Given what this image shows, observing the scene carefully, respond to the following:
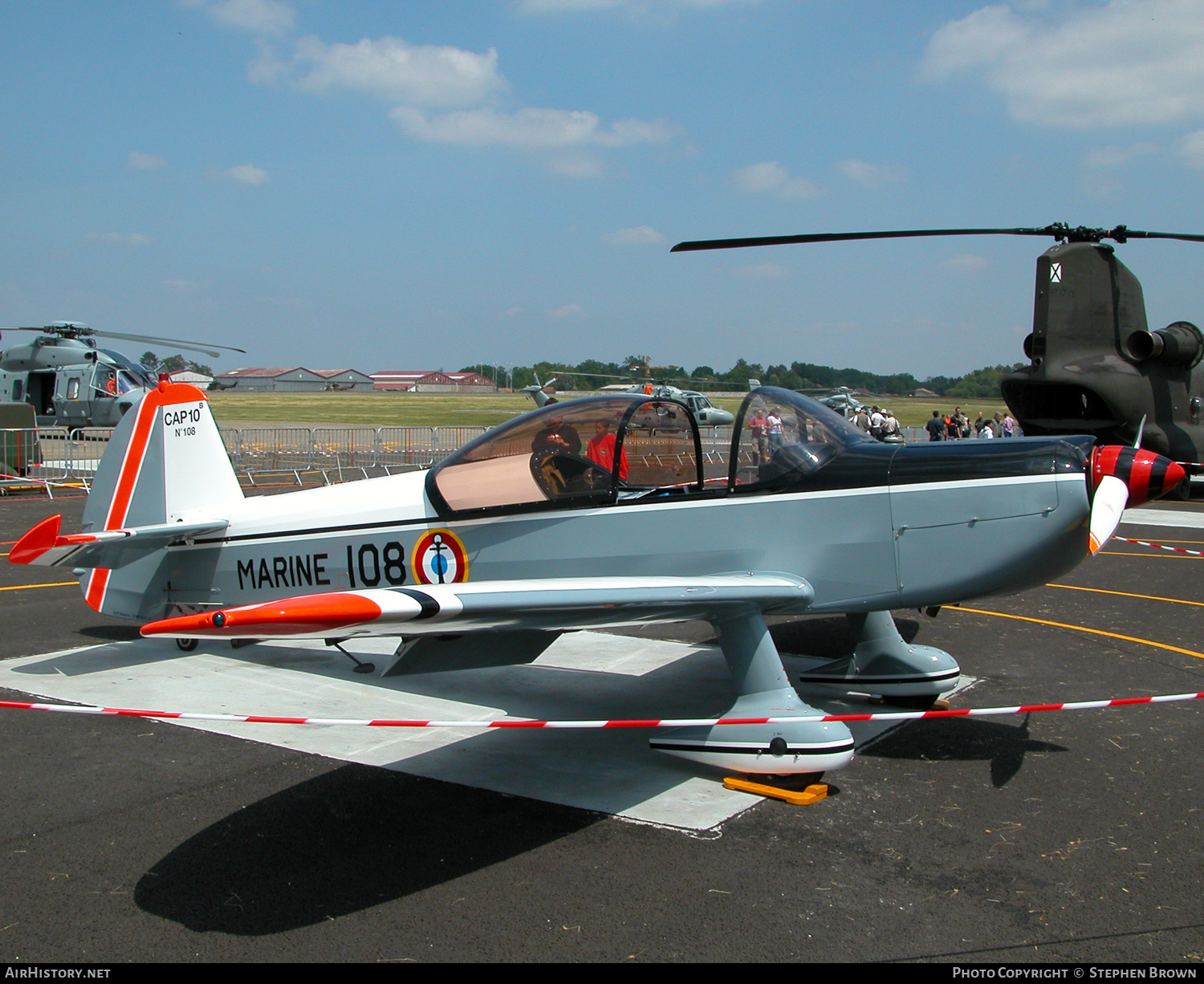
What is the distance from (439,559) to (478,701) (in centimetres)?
118

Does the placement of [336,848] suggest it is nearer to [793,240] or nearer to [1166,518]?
[793,240]

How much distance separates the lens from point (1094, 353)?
14.8 meters

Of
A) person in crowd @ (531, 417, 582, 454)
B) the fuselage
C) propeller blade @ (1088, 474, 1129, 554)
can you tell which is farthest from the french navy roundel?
propeller blade @ (1088, 474, 1129, 554)

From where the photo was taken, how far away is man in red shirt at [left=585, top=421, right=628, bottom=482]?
218 inches

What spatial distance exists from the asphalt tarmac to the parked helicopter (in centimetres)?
68

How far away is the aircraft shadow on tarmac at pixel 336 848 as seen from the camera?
358 centimetres

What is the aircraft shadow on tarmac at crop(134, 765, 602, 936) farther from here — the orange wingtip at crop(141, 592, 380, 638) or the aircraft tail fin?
the aircraft tail fin

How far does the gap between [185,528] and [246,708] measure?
146 cm

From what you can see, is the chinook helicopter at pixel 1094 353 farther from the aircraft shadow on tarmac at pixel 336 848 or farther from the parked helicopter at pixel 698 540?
the aircraft shadow on tarmac at pixel 336 848

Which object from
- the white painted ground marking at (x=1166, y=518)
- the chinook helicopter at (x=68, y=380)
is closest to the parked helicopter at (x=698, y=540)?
the white painted ground marking at (x=1166, y=518)

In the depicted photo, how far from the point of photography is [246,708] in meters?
6.15

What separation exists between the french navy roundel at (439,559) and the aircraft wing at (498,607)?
3.95 feet
